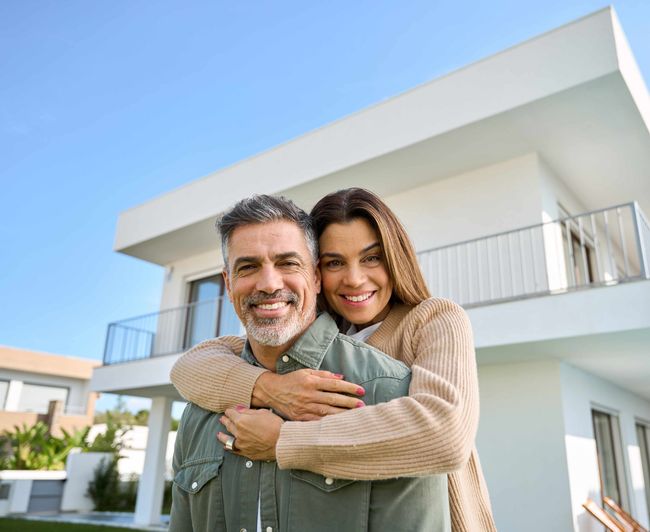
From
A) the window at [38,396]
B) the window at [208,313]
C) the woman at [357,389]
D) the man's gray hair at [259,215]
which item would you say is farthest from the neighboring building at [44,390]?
the man's gray hair at [259,215]

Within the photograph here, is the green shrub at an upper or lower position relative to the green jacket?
upper

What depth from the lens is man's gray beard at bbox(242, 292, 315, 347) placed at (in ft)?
5.10

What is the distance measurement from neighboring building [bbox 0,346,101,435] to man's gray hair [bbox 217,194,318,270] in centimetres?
2465

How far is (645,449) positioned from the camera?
10836mm

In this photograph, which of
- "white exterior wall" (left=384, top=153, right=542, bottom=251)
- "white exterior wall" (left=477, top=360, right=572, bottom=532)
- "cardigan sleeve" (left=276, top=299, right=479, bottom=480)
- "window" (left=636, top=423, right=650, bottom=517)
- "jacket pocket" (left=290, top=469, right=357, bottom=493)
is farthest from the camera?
"window" (left=636, top=423, right=650, bottom=517)

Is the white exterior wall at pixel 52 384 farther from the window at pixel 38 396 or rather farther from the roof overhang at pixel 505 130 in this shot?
the roof overhang at pixel 505 130

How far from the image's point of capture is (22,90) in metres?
48.3

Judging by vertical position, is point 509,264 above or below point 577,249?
below

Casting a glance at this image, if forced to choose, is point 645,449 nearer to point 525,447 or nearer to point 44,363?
point 525,447

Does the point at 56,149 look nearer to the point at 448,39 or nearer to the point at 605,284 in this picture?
the point at 448,39

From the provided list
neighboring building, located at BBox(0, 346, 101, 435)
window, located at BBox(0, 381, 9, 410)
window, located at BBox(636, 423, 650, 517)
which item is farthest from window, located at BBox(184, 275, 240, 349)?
window, located at BBox(0, 381, 9, 410)

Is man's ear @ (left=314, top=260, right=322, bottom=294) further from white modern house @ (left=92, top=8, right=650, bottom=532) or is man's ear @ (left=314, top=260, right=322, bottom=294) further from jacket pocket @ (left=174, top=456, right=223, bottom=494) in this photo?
white modern house @ (left=92, top=8, right=650, bottom=532)

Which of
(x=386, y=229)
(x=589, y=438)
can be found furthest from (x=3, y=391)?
(x=386, y=229)

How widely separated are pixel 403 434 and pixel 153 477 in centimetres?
1227
